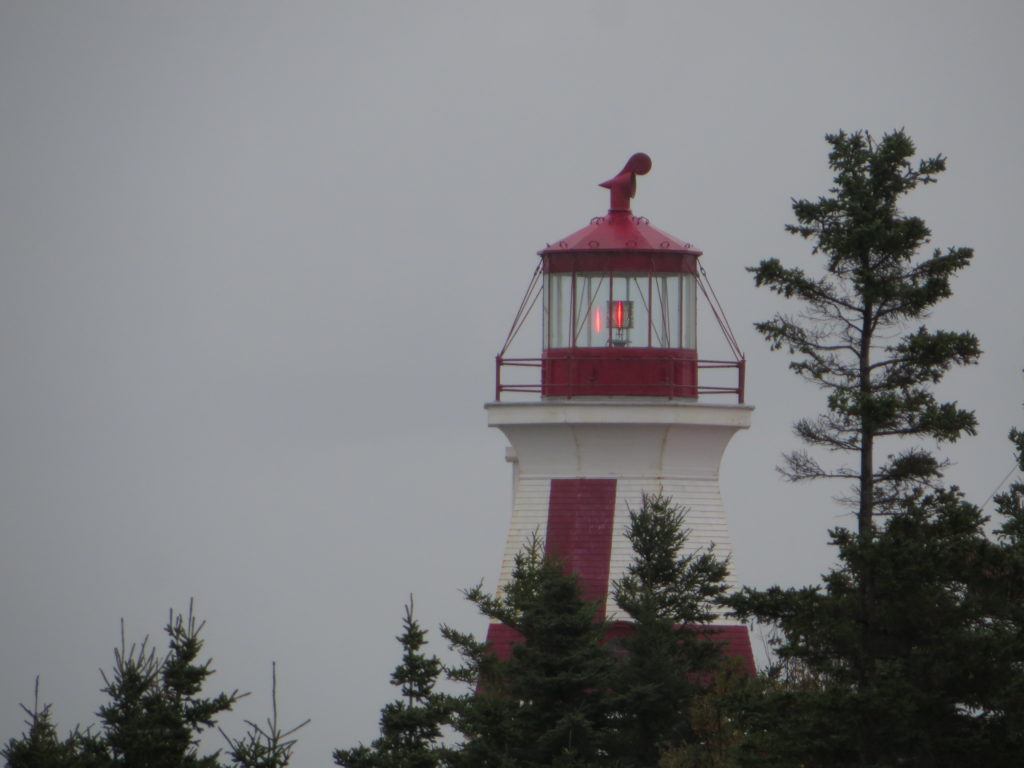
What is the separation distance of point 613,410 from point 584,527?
127 centimetres

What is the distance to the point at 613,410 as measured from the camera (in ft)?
100

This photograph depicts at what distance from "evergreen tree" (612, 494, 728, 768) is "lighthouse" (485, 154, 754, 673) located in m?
1.03

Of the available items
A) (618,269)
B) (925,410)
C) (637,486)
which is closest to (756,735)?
(925,410)

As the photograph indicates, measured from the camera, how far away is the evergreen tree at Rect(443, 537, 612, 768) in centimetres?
2750

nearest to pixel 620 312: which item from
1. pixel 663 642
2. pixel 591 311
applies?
pixel 591 311

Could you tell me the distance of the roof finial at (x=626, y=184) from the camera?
1260 inches

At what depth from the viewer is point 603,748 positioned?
27766 mm

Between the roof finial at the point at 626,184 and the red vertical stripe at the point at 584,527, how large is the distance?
3278 millimetres

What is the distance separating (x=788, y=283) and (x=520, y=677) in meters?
5.37

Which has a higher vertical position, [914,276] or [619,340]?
[619,340]

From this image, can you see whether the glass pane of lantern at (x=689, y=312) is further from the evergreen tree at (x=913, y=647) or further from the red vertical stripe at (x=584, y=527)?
the evergreen tree at (x=913, y=647)

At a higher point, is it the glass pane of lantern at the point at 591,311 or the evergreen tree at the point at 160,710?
the glass pane of lantern at the point at 591,311

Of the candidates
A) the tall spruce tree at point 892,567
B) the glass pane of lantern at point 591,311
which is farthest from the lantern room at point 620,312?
the tall spruce tree at point 892,567

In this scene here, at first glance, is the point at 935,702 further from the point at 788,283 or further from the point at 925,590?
the point at 788,283
